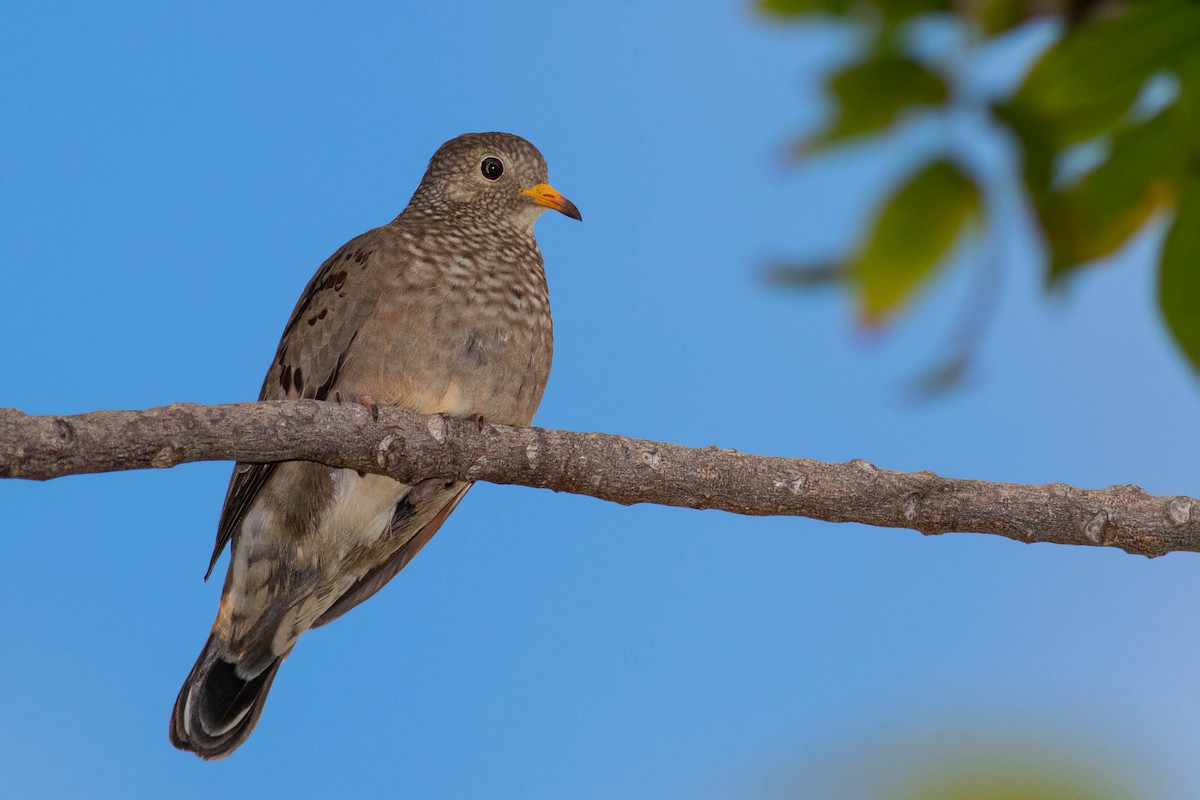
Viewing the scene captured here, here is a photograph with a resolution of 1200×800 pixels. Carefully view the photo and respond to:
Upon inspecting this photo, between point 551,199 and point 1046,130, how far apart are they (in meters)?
4.84

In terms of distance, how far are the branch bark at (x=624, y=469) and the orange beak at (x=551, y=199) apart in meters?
1.82

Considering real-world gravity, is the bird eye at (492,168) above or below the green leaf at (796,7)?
above

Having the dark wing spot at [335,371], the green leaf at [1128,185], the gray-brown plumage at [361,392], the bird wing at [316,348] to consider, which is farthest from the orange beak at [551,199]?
the green leaf at [1128,185]

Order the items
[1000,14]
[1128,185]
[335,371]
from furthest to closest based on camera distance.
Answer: [335,371] < [1128,185] < [1000,14]

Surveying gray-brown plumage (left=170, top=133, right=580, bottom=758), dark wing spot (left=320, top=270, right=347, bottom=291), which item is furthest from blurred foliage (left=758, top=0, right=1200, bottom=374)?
dark wing spot (left=320, top=270, right=347, bottom=291)

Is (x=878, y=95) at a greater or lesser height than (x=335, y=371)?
lesser

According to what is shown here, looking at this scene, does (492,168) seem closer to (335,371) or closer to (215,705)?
(335,371)

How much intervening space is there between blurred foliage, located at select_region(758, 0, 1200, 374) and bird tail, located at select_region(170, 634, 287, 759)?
4742 mm

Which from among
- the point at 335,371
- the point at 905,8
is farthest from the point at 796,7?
the point at 335,371

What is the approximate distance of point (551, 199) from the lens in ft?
18.5

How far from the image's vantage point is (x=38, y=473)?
3.20 m

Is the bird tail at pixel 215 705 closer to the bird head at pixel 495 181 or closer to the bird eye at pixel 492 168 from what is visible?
the bird head at pixel 495 181

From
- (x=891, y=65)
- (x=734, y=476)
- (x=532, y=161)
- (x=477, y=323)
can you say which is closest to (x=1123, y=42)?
(x=891, y=65)

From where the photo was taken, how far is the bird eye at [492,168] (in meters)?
5.68
